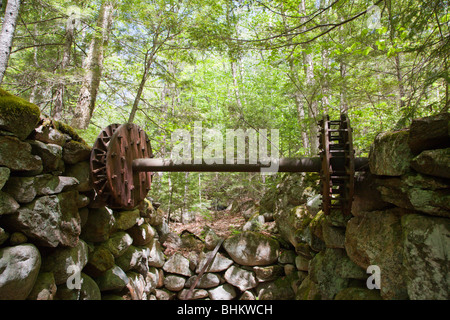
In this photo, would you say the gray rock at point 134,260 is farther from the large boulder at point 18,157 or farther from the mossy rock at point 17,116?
the mossy rock at point 17,116

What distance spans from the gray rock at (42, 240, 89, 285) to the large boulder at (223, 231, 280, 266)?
13.0 feet

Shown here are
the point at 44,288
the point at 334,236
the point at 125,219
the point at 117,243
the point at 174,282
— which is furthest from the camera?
the point at 174,282

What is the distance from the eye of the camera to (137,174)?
420 centimetres

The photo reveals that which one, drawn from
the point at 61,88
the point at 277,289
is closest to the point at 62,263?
the point at 277,289

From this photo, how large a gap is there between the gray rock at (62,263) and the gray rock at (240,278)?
3.95 metres

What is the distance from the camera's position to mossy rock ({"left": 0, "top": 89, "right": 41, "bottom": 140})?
8.11ft

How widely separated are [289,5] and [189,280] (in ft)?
24.4

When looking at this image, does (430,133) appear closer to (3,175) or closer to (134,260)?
(3,175)

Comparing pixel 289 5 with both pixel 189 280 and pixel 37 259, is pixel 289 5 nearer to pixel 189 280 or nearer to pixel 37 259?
pixel 37 259

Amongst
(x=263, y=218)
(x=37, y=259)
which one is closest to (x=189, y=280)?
(x=263, y=218)

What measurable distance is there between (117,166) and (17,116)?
1332mm

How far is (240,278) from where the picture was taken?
6.13 metres

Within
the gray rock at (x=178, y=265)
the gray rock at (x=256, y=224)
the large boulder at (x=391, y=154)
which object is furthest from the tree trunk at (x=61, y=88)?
the large boulder at (x=391, y=154)

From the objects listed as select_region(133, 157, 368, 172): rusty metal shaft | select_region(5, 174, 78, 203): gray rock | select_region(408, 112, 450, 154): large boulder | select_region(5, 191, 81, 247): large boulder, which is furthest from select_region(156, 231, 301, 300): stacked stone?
select_region(408, 112, 450, 154): large boulder
